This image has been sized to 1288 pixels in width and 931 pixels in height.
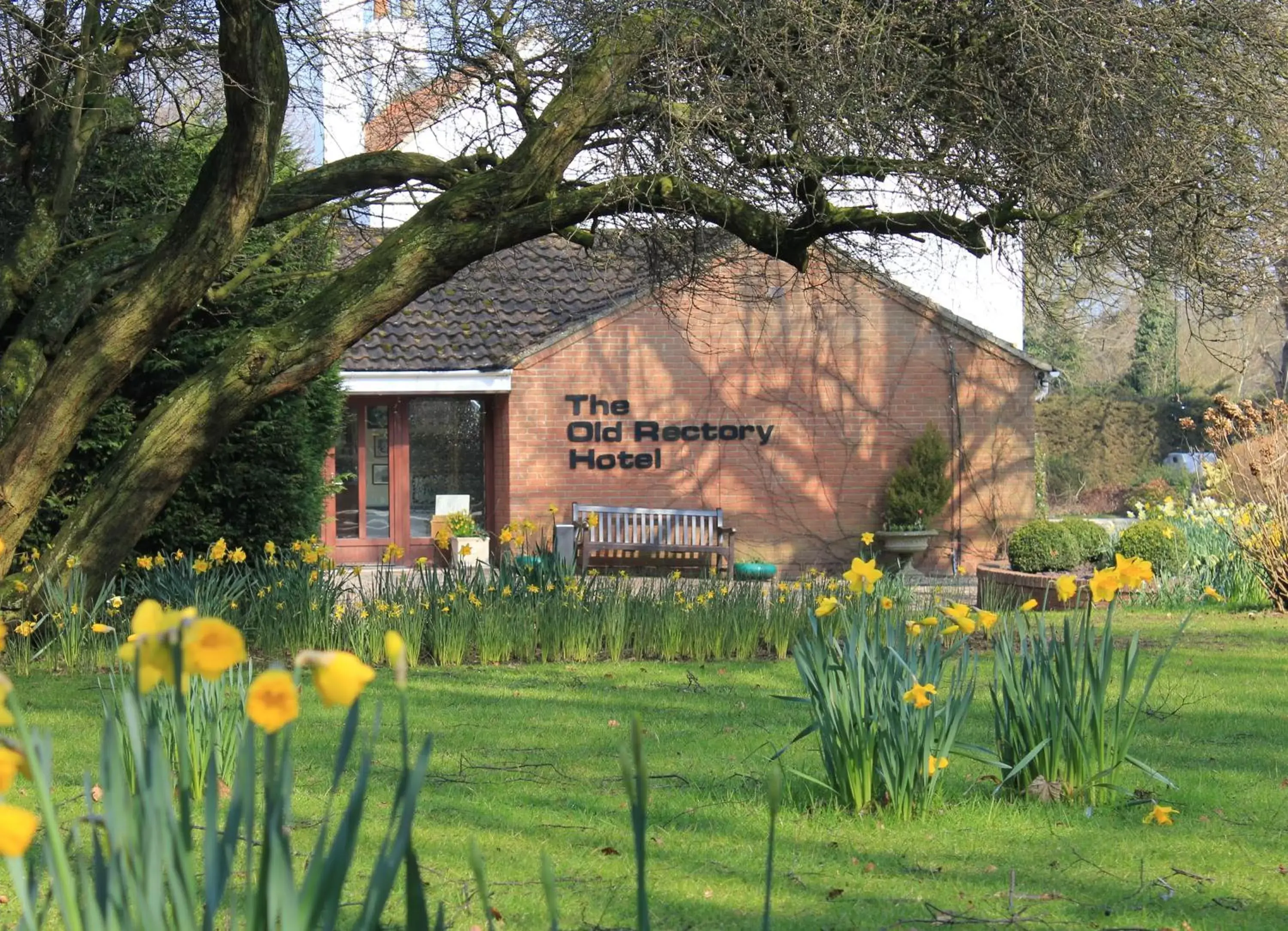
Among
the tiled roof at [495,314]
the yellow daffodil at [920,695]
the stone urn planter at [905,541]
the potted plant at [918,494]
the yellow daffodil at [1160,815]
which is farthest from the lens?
the tiled roof at [495,314]

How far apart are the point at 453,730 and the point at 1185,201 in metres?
5.41

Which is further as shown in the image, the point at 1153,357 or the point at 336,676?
the point at 1153,357

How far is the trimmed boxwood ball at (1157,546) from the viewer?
1340 cm

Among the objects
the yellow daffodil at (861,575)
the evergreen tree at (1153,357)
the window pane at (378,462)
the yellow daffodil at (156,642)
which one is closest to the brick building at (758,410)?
the window pane at (378,462)

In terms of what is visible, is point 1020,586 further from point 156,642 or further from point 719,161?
point 156,642

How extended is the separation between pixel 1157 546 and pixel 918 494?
18.8 ft

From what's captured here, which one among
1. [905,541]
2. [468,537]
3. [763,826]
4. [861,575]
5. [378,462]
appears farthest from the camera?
[378,462]

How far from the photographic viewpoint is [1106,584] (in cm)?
420

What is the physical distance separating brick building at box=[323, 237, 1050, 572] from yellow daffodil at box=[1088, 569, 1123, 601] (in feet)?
49.0

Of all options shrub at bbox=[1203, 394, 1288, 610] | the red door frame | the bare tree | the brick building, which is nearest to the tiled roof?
the brick building

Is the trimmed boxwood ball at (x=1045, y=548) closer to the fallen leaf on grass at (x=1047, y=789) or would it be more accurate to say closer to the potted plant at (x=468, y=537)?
the potted plant at (x=468, y=537)

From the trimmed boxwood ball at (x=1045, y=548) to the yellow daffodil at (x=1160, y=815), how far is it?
29.5 feet

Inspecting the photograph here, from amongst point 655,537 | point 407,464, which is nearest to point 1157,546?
point 655,537

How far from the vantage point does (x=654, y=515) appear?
18.5 meters
